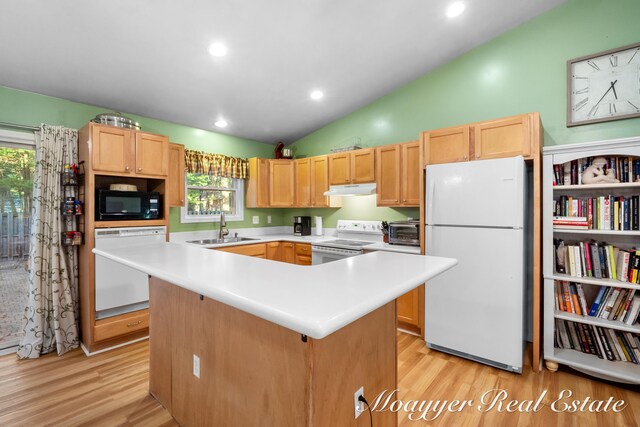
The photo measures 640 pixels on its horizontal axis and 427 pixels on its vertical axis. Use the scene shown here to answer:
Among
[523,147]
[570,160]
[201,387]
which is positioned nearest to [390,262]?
[201,387]

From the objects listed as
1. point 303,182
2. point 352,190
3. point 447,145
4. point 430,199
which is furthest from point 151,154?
point 447,145

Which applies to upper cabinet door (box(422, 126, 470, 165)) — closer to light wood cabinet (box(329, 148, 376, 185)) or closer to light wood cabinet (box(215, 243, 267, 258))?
light wood cabinet (box(329, 148, 376, 185))

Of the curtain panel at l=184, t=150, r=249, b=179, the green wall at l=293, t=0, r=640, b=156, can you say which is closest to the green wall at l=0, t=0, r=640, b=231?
the green wall at l=293, t=0, r=640, b=156

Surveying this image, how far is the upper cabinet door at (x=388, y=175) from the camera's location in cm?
332

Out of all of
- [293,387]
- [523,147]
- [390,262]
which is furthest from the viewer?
[523,147]

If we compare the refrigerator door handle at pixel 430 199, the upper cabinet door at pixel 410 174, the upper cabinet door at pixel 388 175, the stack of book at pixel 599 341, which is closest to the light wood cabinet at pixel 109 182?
the upper cabinet door at pixel 388 175

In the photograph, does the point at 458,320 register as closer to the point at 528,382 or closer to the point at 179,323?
the point at 528,382

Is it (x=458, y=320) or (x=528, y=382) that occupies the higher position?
(x=458, y=320)

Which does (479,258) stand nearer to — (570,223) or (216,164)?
(570,223)

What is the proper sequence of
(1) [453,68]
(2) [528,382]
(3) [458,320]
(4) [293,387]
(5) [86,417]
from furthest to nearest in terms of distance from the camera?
(1) [453,68], (3) [458,320], (2) [528,382], (5) [86,417], (4) [293,387]

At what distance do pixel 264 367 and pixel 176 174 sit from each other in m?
2.88

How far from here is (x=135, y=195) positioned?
9.76 feet

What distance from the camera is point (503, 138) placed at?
8.10 ft

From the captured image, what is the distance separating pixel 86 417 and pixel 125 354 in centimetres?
88
